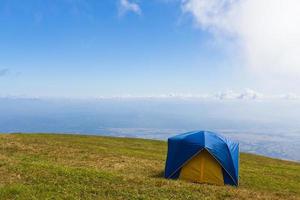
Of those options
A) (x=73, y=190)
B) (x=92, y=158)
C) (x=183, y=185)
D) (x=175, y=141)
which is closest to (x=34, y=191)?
(x=73, y=190)

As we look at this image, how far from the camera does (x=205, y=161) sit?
26.0 meters

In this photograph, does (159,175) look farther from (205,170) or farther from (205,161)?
(205,161)

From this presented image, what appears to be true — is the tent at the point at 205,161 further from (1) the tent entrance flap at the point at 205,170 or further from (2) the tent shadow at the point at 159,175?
(2) the tent shadow at the point at 159,175

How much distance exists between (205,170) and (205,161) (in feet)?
2.23

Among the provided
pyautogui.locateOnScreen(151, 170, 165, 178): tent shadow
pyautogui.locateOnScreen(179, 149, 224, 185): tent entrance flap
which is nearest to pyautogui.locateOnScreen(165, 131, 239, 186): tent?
pyautogui.locateOnScreen(179, 149, 224, 185): tent entrance flap

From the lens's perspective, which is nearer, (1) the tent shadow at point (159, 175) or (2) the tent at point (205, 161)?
(2) the tent at point (205, 161)

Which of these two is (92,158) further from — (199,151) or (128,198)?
(128,198)

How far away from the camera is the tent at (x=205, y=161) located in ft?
84.7

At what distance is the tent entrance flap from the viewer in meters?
25.8

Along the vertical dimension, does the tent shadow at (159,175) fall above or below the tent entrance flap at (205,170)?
below

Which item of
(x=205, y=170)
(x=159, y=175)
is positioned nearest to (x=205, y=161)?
(x=205, y=170)

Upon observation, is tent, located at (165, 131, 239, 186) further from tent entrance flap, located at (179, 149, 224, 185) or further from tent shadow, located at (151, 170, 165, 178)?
tent shadow, located at (151, 170, 165, 178)

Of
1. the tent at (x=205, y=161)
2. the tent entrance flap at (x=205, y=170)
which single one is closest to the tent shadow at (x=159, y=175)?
the tent at (x=205, y=161)

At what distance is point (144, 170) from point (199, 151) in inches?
269
